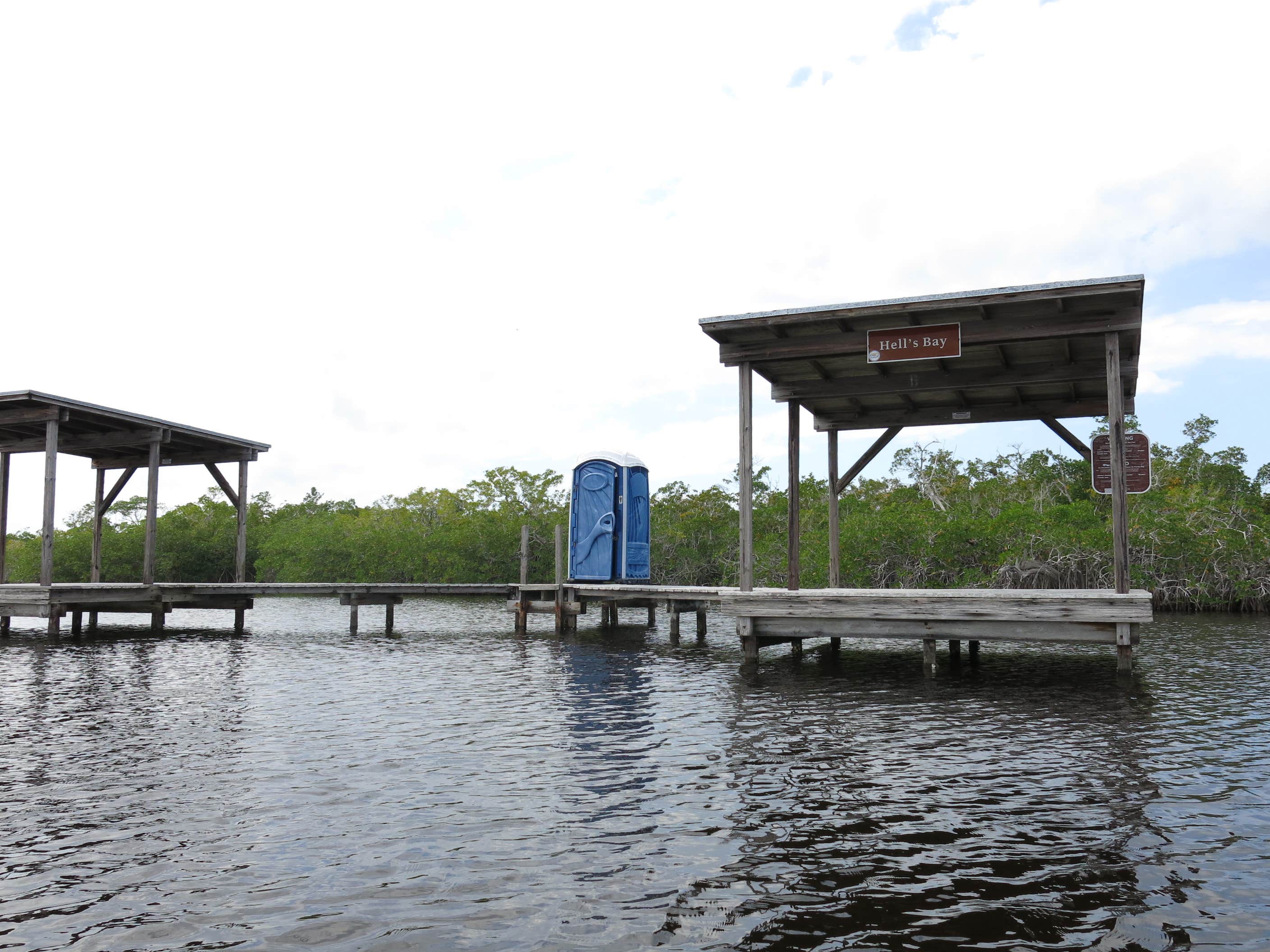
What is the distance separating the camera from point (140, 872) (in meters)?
4.94

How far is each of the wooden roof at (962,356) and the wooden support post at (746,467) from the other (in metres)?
0.34

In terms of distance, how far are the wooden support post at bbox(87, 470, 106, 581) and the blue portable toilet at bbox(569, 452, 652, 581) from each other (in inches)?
483

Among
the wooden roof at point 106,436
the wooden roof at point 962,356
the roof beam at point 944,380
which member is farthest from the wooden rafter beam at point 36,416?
the roof beam at point 944,380

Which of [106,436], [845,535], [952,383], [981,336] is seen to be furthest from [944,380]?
[106,436]

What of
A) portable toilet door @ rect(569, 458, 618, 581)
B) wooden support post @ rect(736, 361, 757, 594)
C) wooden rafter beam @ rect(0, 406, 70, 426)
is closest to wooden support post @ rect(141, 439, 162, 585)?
wooden rafter beam @ rect(0, 406, 70, 426)

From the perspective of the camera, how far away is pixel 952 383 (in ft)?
44.4

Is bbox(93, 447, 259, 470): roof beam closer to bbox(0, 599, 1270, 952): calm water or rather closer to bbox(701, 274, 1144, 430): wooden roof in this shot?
bbox(0, 599, 1270, 952): calm water

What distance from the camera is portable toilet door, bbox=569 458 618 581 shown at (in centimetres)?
2006

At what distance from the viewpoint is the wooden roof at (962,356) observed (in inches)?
445

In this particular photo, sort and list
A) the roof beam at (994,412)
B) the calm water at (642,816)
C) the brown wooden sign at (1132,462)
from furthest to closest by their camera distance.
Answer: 1. the roof beam at (994,412)
2. the brown wooden sign at (1132,462)
3. the calm water at (642,816)

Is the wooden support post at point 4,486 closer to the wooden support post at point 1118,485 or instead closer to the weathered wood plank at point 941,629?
the weathered wood plank at point 941,629

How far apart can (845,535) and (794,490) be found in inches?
519

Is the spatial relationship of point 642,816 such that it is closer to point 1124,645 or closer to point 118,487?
point 1124,645

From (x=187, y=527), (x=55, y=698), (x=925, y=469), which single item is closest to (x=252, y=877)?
(x=55, y=698)
